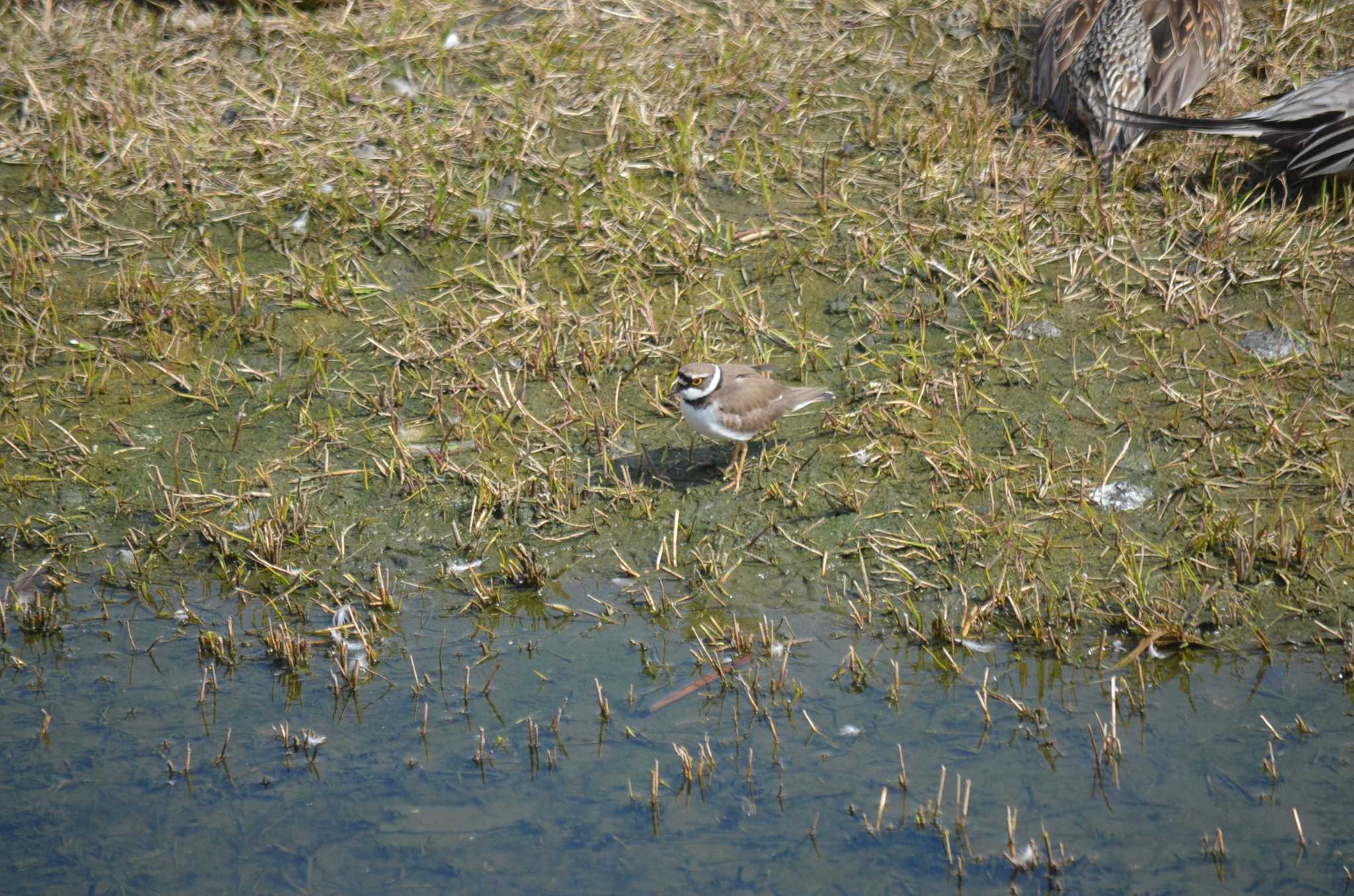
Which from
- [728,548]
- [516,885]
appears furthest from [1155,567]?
[516,885]

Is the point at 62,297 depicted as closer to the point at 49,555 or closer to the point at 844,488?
the point at 49,555

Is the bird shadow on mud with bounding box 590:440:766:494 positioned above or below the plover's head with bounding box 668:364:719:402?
below

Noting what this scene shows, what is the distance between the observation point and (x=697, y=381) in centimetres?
586

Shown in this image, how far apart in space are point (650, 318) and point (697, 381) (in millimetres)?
1213

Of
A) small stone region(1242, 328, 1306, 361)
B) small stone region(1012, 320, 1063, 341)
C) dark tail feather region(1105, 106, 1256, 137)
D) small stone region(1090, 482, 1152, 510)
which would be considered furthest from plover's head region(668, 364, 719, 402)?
dark tail feather region(1105, 106, 1256, 137)

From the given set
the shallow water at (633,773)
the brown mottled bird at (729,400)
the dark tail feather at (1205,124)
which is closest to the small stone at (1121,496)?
the shallow water at (633,773)

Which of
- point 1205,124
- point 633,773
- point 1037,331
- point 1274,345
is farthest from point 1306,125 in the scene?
point 633,773

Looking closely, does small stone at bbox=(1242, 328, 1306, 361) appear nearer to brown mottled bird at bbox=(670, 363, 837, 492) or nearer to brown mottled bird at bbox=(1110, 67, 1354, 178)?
brown mottled bird at bbox=(1110, 67, 1354, 178)

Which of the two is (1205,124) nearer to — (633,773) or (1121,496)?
(1121,496)

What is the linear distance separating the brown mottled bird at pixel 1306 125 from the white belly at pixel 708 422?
3429 mm

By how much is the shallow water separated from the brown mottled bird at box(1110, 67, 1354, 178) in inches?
141

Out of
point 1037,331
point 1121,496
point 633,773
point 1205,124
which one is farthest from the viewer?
point 1205,124

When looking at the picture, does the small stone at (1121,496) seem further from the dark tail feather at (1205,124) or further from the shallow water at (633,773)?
the dark tail feather at (1205,124)

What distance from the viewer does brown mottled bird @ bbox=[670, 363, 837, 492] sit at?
19.2 feet
